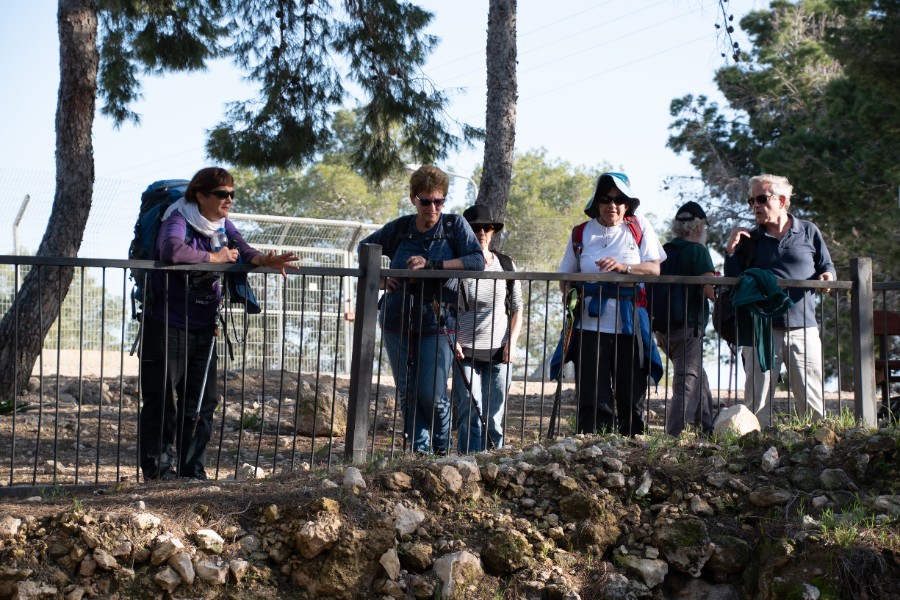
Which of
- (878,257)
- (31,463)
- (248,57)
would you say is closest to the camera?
(31,463)

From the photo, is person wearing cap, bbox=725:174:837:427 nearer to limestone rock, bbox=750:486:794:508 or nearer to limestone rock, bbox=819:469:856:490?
limestone rock, bbox=819:469:856:490

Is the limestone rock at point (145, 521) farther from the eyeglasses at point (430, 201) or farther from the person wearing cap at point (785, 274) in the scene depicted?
the person wearing cap at point (785, 274)

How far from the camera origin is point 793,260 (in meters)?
6.45

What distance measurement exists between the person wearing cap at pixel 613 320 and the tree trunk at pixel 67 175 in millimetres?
5058

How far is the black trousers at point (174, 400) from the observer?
5461mm

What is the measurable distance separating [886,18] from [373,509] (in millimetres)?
11862

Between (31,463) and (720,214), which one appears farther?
(720,214)

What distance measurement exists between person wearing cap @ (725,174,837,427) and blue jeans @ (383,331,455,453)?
5.96 ft

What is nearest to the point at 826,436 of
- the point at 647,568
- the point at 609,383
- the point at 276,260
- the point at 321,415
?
the point at 609,383

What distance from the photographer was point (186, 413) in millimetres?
5582

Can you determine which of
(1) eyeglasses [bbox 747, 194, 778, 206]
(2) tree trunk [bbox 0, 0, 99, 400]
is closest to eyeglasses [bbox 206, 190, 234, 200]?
(1) eyeglasses [bbox 747, 194, 778, 206]

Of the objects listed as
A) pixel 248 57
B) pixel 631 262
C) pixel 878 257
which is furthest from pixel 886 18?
pixel 631 262

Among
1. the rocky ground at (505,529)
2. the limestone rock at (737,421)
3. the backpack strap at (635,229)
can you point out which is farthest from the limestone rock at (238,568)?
the backpack strap at (635,229)

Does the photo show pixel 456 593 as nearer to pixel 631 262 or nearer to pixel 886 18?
pixel 631 262
